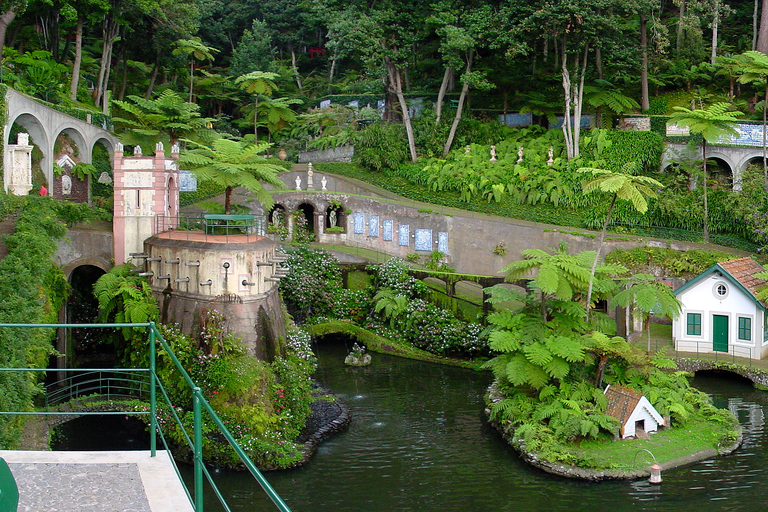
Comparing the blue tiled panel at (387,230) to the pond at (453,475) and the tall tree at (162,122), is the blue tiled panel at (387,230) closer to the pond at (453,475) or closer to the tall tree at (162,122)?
the tall tree at (162,122)

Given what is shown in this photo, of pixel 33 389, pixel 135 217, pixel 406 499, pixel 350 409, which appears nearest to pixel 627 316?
pixel 350 409

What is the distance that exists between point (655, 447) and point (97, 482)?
15607mm

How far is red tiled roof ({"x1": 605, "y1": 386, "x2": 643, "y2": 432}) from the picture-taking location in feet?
64.3

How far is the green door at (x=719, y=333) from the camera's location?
2581cm

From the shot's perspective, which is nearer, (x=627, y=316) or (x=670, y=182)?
(x=627, y=316)

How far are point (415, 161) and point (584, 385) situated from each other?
2100 centimetres

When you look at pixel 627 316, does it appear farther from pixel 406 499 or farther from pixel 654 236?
pixel 406 499

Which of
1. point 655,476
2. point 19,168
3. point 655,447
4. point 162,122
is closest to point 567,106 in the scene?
point 162,122

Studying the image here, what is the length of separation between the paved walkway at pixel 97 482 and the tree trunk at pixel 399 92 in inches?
1296

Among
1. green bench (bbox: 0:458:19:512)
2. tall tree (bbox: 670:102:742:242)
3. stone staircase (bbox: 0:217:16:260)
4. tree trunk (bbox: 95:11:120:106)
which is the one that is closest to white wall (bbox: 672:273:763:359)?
tall tree (bbox: 670:102:742:242)

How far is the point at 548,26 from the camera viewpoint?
1328 inches

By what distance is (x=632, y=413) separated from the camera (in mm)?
19562

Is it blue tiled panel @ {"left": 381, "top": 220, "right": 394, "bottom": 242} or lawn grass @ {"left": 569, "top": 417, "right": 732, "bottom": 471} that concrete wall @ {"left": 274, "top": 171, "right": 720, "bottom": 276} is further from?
lawn grass @ {"left": 569, "top": 417, "right": 732, "bottom": 471}

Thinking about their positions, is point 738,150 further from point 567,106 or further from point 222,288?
point 222,288
